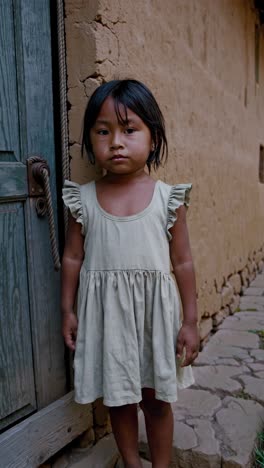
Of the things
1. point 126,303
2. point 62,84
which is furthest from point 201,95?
point 126,303

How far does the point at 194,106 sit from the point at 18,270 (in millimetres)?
1668

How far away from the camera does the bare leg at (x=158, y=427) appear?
1529mm

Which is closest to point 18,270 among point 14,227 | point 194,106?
point 14,227

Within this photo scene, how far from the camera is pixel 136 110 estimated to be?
4.34ft

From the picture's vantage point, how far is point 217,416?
76.0 inches

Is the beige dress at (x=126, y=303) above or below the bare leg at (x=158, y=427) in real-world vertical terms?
above

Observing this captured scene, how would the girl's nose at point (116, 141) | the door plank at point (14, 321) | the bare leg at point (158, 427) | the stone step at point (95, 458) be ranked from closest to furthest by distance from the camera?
1. the girl's nose at point (116, 141)
2. the door plank at point (14, 321)
3. the bare leg at point (158, 427)
4. the stone step at point (95, 458)

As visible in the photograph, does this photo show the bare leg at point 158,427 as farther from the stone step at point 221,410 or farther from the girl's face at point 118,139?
the girl's face at point 118,139

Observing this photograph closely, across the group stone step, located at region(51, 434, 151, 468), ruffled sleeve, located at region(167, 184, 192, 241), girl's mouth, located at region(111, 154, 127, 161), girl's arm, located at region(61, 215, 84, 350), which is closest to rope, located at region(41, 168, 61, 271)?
girl's arm, located at region(61, 215, 84, 350)

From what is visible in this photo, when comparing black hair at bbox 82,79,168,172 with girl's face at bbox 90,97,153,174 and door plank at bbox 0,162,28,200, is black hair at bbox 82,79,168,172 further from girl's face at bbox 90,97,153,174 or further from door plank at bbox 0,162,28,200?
door plank at bbox 0,162,28,200

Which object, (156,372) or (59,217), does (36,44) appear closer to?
(59,217)

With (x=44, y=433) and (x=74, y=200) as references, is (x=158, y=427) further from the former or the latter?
(x=74, y=200)

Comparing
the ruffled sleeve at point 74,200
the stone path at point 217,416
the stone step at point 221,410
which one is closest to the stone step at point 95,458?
the stone path at point 217,416

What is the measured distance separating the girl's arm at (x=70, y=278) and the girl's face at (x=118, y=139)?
26 centimetres
